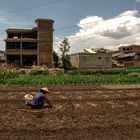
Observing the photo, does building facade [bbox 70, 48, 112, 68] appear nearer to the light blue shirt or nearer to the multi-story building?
the multi-story building

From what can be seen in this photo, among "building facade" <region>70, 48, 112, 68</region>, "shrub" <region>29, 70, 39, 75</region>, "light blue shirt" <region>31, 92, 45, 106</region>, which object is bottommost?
"light blue shirt" <region>31, 92, 45, 106</region>

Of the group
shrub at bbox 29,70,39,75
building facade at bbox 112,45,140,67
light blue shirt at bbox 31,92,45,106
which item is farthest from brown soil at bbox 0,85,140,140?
building facade at bbox 112,45,140,67

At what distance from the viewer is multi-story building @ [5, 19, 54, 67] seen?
66938mm

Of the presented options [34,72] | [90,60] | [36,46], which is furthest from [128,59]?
[34,72]

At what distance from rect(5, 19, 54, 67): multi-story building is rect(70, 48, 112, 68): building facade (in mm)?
7810

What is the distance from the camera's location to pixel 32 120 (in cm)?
1319

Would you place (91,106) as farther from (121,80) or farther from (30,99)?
(121,80)

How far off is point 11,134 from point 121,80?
911 inches

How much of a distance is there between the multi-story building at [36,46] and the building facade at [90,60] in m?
7.81

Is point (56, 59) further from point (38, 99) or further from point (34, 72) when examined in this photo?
point (38, 99)

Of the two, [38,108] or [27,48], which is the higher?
[27,48]

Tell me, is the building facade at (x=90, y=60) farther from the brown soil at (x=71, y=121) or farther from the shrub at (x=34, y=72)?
the brown soil at (x=71, y=121)

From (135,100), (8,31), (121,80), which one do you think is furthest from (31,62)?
(135,100)

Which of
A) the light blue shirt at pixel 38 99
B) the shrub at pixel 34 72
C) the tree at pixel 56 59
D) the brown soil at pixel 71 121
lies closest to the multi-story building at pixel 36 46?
the tree at pixel 56 59
